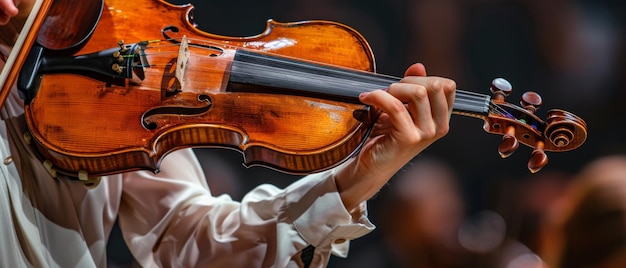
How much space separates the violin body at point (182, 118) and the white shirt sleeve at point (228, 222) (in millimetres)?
189

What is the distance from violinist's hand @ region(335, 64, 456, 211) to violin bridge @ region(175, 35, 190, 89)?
30 centimetres

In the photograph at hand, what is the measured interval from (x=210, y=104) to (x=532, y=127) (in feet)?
1.66

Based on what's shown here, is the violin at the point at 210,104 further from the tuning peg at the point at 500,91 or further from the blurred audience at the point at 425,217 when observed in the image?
the blurred audience at the point at 425,217

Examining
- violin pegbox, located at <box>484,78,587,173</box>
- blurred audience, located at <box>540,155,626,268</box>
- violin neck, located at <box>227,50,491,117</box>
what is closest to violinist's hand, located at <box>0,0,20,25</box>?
violin neck, located at <box>227,50,491,117</box>

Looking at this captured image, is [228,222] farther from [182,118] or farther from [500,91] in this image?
[500,91]

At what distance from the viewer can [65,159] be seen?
4.26 ft

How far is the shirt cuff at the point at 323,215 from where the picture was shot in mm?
1415

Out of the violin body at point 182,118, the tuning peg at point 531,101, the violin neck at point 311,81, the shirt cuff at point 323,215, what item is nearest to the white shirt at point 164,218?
the shirt cuff at point 323,215

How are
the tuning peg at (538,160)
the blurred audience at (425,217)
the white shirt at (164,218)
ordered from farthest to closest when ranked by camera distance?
the blurred audience at (425,217), the white shirt at (164,218), the tuning peg at (538,160)

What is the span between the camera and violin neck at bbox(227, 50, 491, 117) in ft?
4.25

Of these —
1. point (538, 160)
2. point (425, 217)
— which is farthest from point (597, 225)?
point (425, 217)

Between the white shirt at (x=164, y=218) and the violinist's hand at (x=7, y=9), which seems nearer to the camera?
the violinist's hand at (x=7, y=9)

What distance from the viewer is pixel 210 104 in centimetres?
132

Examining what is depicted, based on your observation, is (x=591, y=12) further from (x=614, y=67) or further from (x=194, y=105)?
(x=194, y=105)
